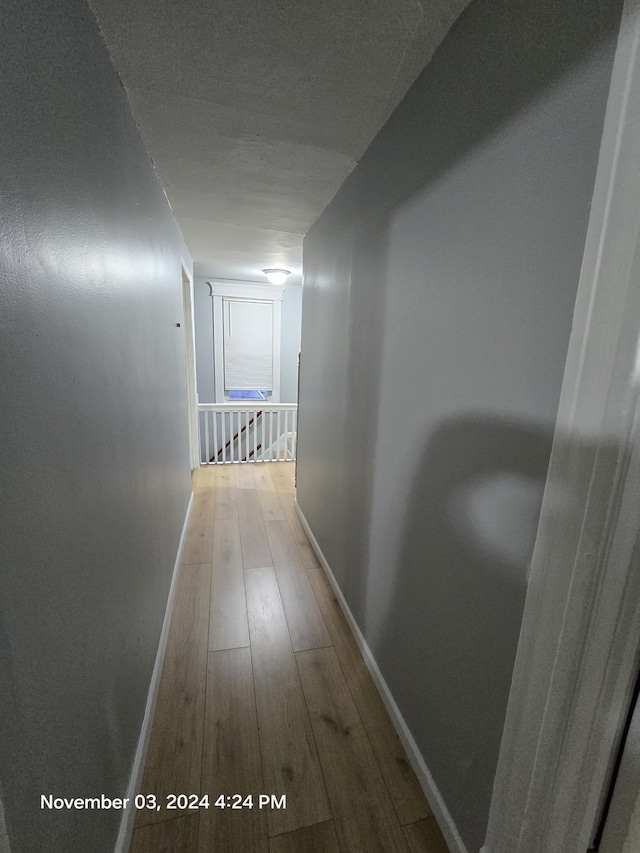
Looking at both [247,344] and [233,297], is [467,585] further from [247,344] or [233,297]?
[233,297]

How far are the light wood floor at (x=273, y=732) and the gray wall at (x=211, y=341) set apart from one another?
370 centimetres

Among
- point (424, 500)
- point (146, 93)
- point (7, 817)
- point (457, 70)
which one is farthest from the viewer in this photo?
point (146, 93)

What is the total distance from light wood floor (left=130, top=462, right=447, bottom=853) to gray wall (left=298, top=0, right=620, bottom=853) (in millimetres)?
177

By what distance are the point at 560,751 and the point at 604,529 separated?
1.59 ft

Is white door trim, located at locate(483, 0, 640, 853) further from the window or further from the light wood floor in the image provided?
the window

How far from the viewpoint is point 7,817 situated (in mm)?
500

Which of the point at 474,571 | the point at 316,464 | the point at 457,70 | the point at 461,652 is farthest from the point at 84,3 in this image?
the point at 316,464

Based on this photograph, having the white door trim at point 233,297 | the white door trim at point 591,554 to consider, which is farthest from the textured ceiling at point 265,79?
the white door trim at point 233,297

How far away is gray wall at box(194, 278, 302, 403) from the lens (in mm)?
5227

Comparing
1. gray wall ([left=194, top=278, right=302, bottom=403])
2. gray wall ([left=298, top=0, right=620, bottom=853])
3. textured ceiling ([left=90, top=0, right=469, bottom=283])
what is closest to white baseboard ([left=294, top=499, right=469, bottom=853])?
gray wall ([left=298, top=0, right=620, bottom=853])

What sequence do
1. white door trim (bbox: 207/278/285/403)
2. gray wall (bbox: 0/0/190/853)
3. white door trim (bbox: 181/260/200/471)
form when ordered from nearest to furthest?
gray wall (bbox: 0/0/190/853), white door trim (bbox: 181/260/200/471), white door trim (bbox: 207/278/285/403)

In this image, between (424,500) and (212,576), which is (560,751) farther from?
(212,576)

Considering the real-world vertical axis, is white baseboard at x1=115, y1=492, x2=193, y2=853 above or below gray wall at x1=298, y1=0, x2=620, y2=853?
below

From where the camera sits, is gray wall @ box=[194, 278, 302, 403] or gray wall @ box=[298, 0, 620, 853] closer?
gray wall @ box=[298, 0, 620, 853]
